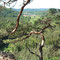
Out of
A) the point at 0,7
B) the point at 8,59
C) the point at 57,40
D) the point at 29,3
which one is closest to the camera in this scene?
the point at 8,59

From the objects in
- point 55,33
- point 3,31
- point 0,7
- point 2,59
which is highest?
point 0,7

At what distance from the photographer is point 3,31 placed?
21.1ft

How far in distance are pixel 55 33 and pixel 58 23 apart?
3013 millimetres

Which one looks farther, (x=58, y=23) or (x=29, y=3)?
(x=58, y=23)

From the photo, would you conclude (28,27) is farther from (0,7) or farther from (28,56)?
(28,56)

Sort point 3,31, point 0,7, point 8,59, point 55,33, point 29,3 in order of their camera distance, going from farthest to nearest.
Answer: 1. point 55,33
2. point 3,31
3. point 0,7
4. point 29,3
5. point 8,59

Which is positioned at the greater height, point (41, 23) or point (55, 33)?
point (41, 23)

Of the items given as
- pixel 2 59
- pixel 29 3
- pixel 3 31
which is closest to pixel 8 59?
→ pixel 2 59

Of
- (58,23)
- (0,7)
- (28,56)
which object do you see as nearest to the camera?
(0,7)

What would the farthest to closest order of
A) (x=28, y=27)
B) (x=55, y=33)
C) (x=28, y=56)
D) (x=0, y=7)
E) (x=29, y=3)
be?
(x=28, y=56), (x=55, y=33), (x=28, y=27), (x=0, y=7), (x=29, y=3)

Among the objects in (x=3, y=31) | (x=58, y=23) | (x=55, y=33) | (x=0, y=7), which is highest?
(x=0, y=7)

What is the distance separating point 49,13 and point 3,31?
338cm

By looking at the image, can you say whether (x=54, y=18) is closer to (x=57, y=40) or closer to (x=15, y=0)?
(x=57, y=40)

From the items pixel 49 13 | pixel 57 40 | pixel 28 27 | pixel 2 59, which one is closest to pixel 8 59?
pixel 2 59
